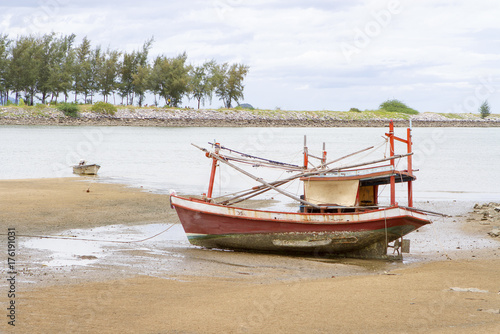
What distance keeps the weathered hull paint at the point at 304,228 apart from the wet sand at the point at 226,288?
420 millimetres

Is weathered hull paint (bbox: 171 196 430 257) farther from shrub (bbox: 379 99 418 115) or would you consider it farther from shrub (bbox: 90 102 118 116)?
shrub (bbox: 379 99 418 115)

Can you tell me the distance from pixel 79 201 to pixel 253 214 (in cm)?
891

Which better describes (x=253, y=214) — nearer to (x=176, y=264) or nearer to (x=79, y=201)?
(x=176, y=264)

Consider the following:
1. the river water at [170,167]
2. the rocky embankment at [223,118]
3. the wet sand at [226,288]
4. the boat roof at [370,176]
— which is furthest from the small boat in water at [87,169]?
the rocky embankment at [223,118]

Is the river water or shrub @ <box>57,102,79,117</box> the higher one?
shrub @ <box>57,102,79,117</box>

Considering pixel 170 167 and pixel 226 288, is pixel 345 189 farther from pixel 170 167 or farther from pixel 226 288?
pixel 170 167

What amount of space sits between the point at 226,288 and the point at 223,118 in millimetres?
105444

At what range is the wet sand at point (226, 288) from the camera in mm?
8133

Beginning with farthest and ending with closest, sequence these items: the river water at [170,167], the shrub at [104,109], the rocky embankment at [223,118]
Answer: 1. the shrub at [104,109]
2. the rocky embankment at [223,118]
3. the river water at [170,167]

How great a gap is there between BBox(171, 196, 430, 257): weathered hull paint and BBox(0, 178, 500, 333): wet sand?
1.38 ft

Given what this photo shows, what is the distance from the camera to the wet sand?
8.13m

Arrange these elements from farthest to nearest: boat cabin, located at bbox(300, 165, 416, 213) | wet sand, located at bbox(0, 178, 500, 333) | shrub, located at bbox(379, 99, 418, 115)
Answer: shrub, located at bbox(379, 99, 418, 115) < boat cabin, located at bbox(300, 165, 416, 213) < wet sand, located at bbox(0, 178, 500, 333)

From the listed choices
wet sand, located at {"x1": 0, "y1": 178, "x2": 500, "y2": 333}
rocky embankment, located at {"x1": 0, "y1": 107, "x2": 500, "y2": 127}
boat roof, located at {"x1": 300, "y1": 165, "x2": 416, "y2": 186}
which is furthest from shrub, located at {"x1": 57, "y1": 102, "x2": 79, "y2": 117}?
boat roof, located at {"x1": 300, "y1": 165, "x2": 416, "y2": 186}

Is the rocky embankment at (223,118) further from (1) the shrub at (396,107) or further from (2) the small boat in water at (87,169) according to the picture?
(2) the small boat in water at (87,169)
